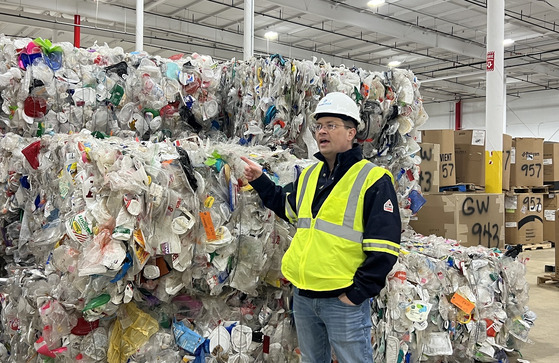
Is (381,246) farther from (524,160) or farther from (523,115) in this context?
(523,115)

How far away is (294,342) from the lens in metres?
2.45

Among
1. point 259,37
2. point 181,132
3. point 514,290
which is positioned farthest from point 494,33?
point 259,37

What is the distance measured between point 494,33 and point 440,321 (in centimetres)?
359

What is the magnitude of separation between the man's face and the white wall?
56.8 feet

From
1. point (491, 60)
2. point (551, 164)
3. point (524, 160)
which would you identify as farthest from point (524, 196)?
point (491, 60)

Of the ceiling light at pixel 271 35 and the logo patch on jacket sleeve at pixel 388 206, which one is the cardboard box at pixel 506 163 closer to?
the ceiling light at pixel 271 35

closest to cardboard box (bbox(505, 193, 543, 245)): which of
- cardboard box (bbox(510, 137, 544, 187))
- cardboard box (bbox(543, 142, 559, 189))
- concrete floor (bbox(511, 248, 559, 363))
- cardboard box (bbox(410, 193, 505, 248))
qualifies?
cardboard box (bbox(510, 137, 544, 187))

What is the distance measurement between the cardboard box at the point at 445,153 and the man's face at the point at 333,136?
167 inches

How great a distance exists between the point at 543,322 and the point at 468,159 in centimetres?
257

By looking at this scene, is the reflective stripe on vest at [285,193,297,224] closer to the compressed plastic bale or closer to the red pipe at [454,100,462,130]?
the compressed plastic bale

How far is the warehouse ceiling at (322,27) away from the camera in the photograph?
9656 millimetres

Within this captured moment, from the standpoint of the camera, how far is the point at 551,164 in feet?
28.3

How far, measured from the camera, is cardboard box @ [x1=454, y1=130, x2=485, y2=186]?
630 centimetres

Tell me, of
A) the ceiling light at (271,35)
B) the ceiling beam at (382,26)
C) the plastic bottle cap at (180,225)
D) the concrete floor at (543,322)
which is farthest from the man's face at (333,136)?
the ceiling light at (271,35)
